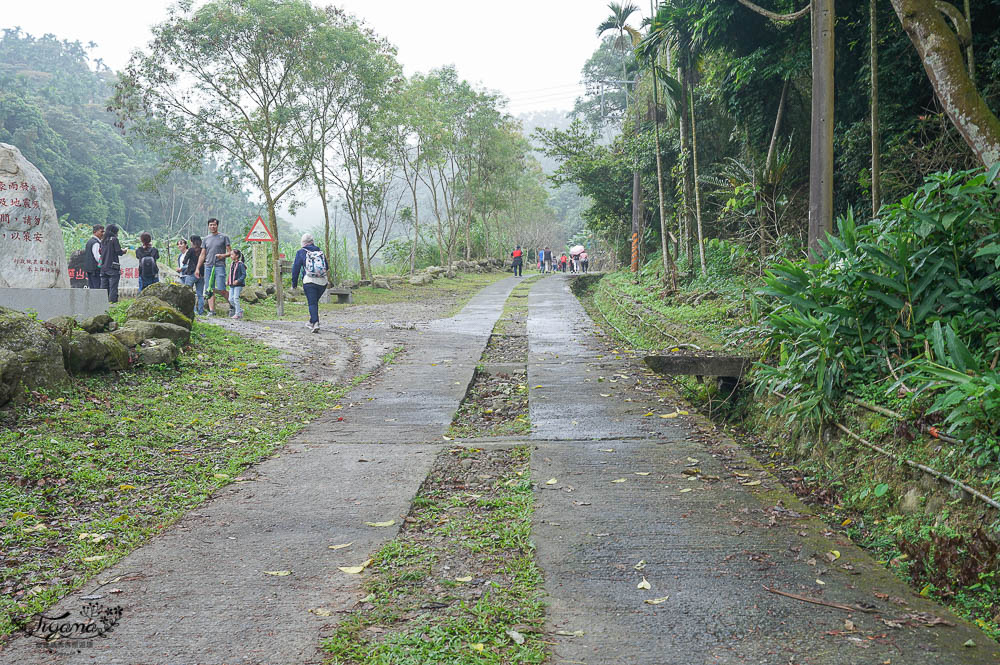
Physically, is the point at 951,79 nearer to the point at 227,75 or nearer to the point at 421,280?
the point at 227,75

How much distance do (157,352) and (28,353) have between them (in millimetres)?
1632

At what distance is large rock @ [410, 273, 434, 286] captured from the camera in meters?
25.3

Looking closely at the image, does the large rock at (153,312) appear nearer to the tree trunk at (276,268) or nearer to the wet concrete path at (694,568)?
the wet concrete path at (694,568)

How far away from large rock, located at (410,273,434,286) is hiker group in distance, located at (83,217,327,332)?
1144cm

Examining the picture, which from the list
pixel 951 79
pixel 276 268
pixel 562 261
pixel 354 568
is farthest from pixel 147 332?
pixel 562 261

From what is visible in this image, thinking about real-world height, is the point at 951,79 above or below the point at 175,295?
above

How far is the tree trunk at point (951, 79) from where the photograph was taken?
528 cm

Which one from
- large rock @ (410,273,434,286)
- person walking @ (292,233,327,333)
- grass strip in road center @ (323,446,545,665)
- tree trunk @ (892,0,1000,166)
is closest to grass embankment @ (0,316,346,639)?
grass strip in road center @ (323,446,545,665)

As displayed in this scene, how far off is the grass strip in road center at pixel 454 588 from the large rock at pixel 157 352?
4313 mm

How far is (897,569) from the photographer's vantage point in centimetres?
359

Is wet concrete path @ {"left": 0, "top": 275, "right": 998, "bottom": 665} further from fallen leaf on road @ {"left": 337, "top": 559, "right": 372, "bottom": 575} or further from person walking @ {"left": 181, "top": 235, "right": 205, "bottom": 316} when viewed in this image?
person walking @ {"left": 181, "top": 235, "right": 205, "bottom": 316}

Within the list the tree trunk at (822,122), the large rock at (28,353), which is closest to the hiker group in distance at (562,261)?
the tree trunk at (822,122)

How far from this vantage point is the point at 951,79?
5.45 metres

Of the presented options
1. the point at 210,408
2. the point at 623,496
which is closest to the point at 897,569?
the point at 623,496
